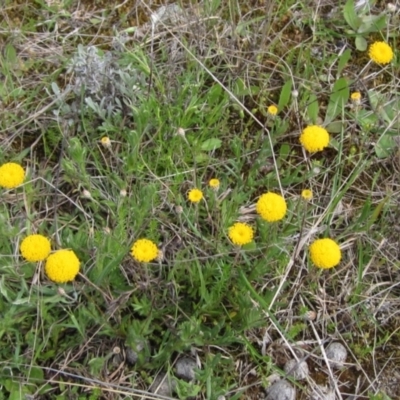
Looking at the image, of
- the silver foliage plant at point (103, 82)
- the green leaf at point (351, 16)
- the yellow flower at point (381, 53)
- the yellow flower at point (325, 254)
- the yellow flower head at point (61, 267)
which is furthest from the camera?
the green leaf at point (351, 16)

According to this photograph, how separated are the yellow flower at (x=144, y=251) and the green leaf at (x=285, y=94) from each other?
91cm

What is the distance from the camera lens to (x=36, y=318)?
6.48 feet

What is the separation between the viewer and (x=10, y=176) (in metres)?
1.92

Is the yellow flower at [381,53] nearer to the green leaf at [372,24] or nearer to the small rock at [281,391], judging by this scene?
the green leaf at [372,24]

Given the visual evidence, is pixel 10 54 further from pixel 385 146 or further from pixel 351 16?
pixel 385 146

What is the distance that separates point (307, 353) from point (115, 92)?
46.8 inches

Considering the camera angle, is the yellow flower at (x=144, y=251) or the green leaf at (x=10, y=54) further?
the green leaf at (x=10, y=54)

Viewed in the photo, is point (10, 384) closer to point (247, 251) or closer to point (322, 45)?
point (247, 251)

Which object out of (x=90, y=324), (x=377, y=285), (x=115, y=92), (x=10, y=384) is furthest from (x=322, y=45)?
(x=10, y=384)

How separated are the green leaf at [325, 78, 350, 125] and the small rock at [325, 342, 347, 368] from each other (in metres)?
0.87

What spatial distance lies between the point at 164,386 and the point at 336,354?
1.87 feet

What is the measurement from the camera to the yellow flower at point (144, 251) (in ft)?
5.98

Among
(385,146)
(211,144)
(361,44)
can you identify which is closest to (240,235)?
(211,144)

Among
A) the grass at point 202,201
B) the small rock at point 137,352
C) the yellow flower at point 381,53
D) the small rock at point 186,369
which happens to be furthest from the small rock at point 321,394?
the yellow flower at point 381,53
